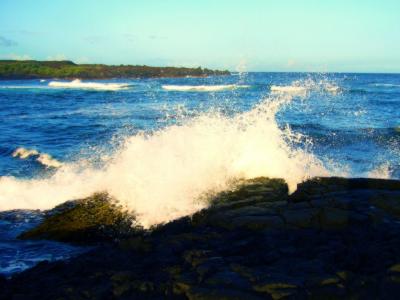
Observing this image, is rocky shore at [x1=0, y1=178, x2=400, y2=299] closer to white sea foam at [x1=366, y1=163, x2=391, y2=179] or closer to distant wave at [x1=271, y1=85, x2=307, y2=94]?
white sea foam at [x1=366, y1=163, x2=391, y2=179]

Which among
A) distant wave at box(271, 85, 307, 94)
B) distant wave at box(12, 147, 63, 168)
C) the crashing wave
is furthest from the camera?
distant wave at box(271, 85, 307, 94)

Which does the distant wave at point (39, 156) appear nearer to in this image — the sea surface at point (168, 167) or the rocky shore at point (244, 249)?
the sea surface at point (168, 167)

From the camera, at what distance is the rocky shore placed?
401 centimetres

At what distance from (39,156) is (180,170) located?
712cm

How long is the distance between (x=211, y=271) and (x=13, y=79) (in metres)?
88.2

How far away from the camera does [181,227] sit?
19.2 feet

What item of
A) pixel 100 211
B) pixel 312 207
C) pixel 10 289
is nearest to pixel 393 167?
pixel 312 207

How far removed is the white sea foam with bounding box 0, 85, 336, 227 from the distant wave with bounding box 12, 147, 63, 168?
2.73 m

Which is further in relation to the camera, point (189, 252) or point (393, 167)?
point (393, 167)

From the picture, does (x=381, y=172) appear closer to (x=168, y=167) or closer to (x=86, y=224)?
(x=168, y=167)

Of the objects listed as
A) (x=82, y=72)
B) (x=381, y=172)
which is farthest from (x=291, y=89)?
(x=82, y=72)

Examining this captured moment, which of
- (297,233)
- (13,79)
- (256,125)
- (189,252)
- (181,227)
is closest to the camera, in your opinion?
(189,252)

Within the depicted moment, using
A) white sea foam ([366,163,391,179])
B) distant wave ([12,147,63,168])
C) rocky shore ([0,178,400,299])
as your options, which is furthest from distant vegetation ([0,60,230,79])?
rocky shore ([0,178,400,299])

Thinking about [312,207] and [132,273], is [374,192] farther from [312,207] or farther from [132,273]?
[132,273]
